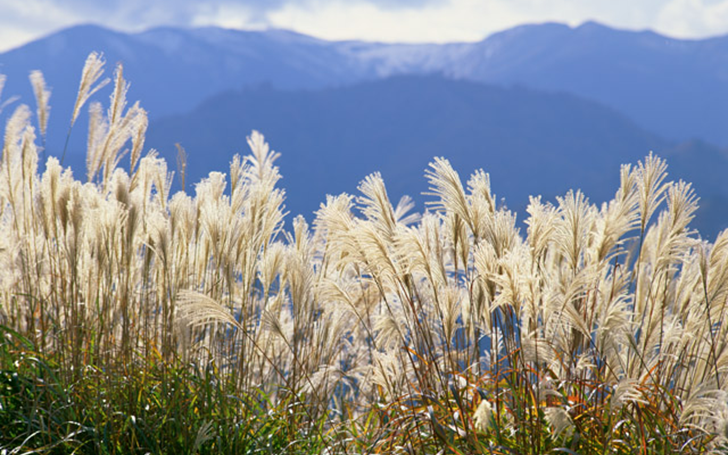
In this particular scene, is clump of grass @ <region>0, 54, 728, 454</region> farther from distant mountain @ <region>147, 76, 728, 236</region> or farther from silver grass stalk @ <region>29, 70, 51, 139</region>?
distant mountain @ <region>147, 76, 728, 236</region>

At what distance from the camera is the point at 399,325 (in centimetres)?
203

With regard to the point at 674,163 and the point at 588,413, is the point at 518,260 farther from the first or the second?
the point at 674,163

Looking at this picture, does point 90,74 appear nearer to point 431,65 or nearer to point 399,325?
point 399,325

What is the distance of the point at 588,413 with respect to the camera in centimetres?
196

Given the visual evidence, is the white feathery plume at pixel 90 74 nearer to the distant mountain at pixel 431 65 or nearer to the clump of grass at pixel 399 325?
the clump of grass at pixel 399 325

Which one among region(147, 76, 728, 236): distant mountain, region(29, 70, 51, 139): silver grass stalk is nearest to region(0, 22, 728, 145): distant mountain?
region(147, 76, 728, 236): distant mountain

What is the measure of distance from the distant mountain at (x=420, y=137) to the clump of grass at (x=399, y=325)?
288 ft

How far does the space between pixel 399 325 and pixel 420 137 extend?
11232cm

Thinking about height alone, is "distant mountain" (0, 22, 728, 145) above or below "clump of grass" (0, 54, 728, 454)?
above

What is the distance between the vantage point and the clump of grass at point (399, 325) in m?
1.91

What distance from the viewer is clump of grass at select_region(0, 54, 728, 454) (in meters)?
1.91

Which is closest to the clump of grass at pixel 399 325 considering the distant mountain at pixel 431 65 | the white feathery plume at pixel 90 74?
the white feathery plume at pixel 90 74

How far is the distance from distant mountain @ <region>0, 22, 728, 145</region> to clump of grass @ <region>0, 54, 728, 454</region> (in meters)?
115

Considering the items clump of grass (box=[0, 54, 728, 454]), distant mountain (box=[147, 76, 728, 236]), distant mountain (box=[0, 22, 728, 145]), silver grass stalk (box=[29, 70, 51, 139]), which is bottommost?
clump of grass (box=[0, 54, 728, 454])
